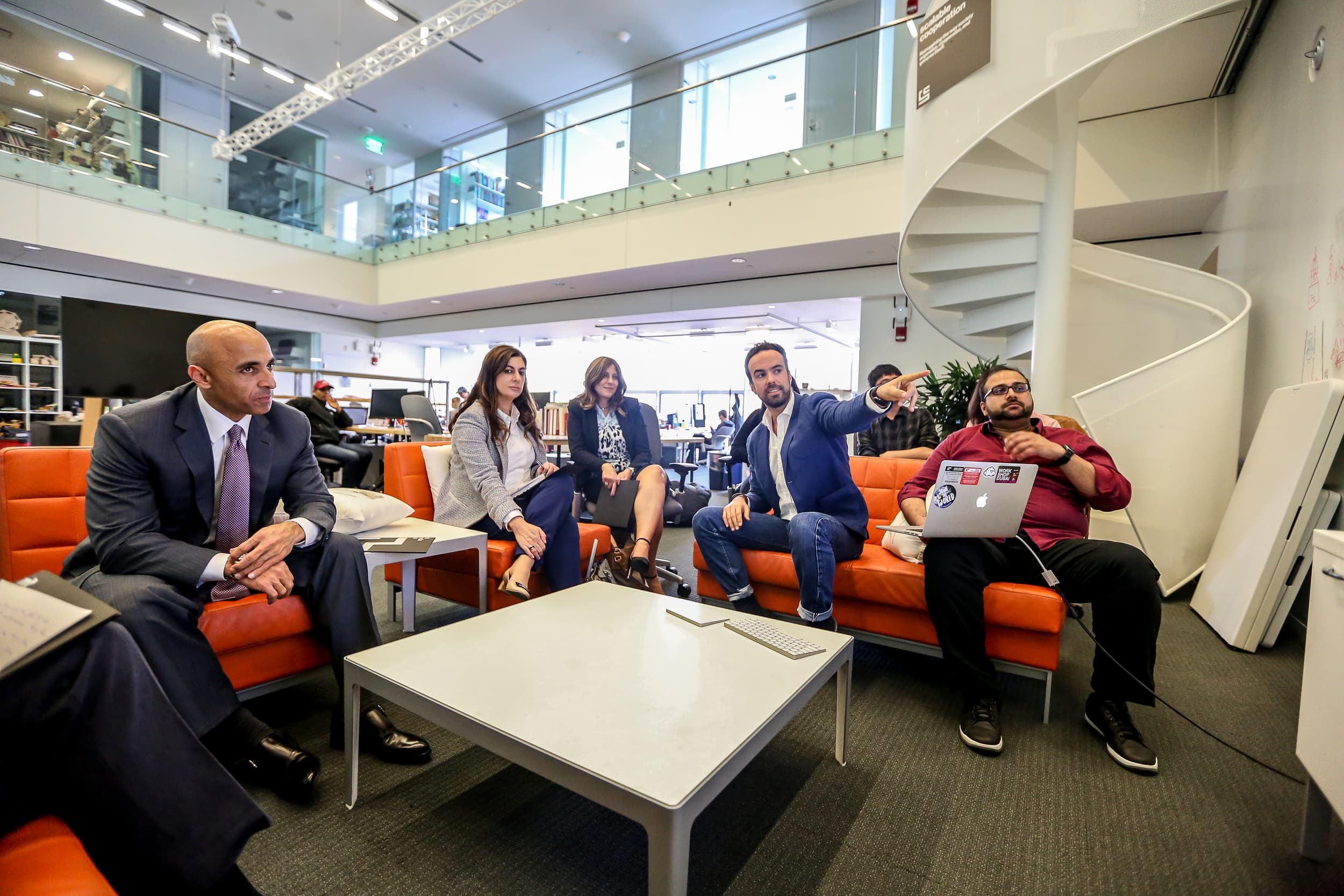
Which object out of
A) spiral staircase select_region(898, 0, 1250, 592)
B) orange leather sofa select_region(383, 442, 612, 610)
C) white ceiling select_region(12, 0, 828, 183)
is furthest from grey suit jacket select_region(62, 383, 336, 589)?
white ceiling select_region(12, 0, 828, 183)

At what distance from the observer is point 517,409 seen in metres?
2.81

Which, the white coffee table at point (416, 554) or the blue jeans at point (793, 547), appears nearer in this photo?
the white coffee table at point (416, 554)

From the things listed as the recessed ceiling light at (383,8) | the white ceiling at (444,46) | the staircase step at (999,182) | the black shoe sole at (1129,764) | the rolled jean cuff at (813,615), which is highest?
the white ceiling at (444,46)

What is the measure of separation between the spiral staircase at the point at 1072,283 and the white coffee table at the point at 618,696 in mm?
2827

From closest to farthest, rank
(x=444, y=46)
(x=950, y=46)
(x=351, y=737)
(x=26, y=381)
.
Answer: (x=351, y=737)
(x=950, y=46)
(x=26, y=381)
(x=444, y=46)

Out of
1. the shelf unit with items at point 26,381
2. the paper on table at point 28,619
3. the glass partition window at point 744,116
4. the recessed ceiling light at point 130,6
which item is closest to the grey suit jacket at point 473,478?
the paper on table at point 28,619

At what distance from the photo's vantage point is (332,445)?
5391 millimetres

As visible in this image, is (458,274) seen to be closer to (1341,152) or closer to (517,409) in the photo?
(517,409)

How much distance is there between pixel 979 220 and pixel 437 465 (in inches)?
143

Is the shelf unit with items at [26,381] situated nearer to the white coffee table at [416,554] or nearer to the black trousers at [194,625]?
the white coffee table at [416,554]

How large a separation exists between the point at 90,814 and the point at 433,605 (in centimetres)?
Result: 229

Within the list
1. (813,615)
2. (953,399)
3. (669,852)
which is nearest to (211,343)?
(669,852)

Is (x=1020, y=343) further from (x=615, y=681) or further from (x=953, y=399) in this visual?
(x=615, y=681)

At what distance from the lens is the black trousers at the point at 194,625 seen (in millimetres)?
1354
